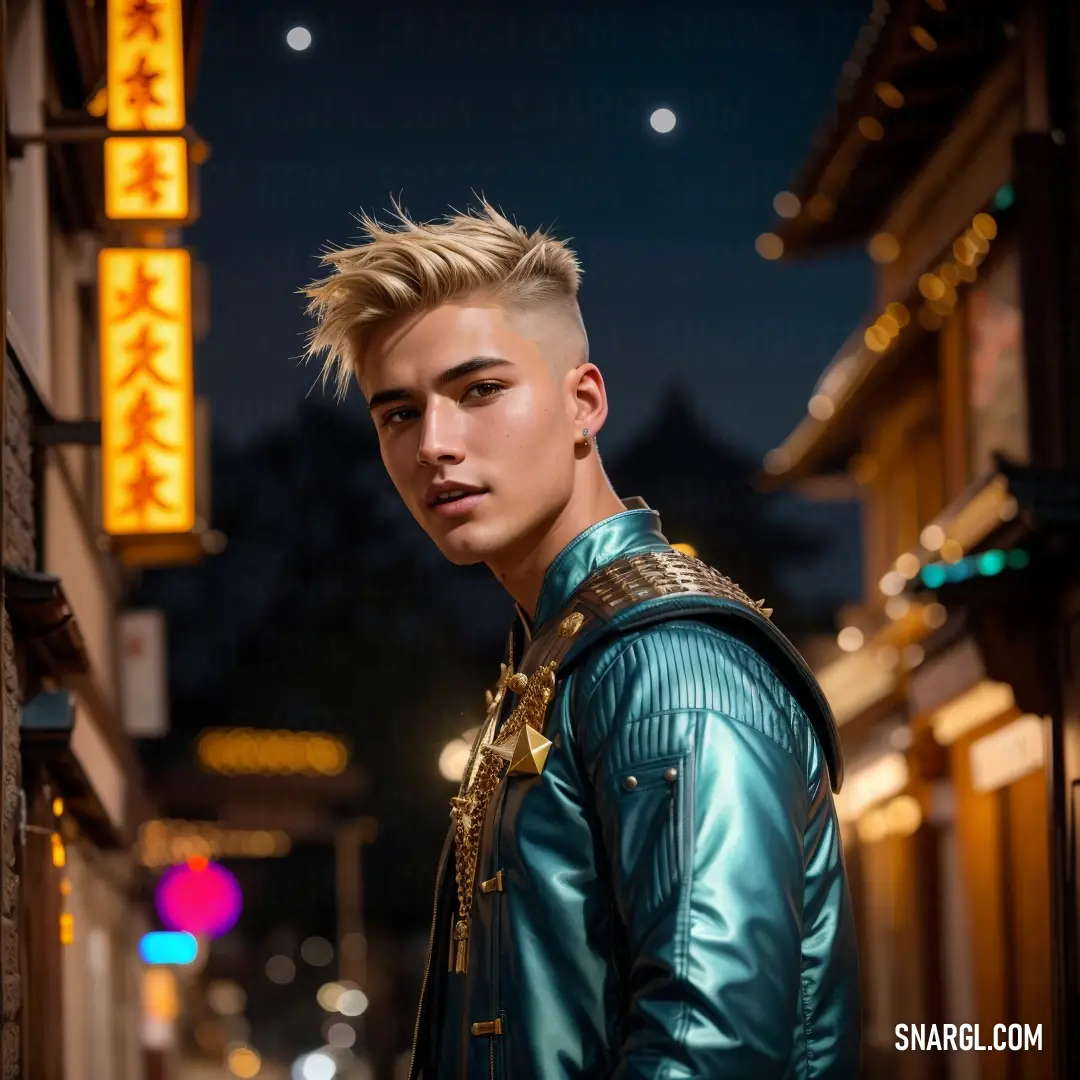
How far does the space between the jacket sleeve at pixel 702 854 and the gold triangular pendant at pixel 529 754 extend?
100 mm

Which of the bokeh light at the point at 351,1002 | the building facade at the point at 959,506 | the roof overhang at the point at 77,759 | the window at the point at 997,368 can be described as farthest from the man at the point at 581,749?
the bokeh light at the point at 351,1002

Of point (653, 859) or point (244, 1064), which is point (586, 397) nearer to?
point (653, 859)

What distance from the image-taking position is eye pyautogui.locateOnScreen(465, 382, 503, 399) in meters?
2.96

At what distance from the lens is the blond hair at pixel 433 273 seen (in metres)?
2.97

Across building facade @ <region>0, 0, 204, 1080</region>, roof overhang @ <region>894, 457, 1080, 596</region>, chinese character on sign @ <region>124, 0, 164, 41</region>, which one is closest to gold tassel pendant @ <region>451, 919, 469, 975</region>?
building facade @ <region>0, 0, 204, 1080</region>

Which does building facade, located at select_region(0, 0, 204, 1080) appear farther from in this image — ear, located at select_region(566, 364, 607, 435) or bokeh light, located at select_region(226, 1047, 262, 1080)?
bokeh light, located at select_region(226, 1047, 262, 1080)

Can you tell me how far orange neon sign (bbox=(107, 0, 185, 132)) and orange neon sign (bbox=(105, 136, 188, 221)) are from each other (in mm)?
160

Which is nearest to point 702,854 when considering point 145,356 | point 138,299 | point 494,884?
point 494,884

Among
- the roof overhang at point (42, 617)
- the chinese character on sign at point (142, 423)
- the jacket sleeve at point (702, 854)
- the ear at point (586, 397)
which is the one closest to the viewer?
the jacket sleeve at point (702, 854)

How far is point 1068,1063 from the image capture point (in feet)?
38.7

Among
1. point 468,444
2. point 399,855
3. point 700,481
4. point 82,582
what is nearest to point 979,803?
point 82,582

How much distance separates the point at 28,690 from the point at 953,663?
9.17 metres

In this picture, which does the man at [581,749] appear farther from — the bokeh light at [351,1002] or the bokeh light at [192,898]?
the bokeh light at [351,1002]

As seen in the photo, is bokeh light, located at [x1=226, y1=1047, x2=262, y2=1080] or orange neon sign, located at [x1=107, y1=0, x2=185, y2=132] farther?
bokeh light, located at [x1=226, y1=1047, x2=262, y2=1080]
